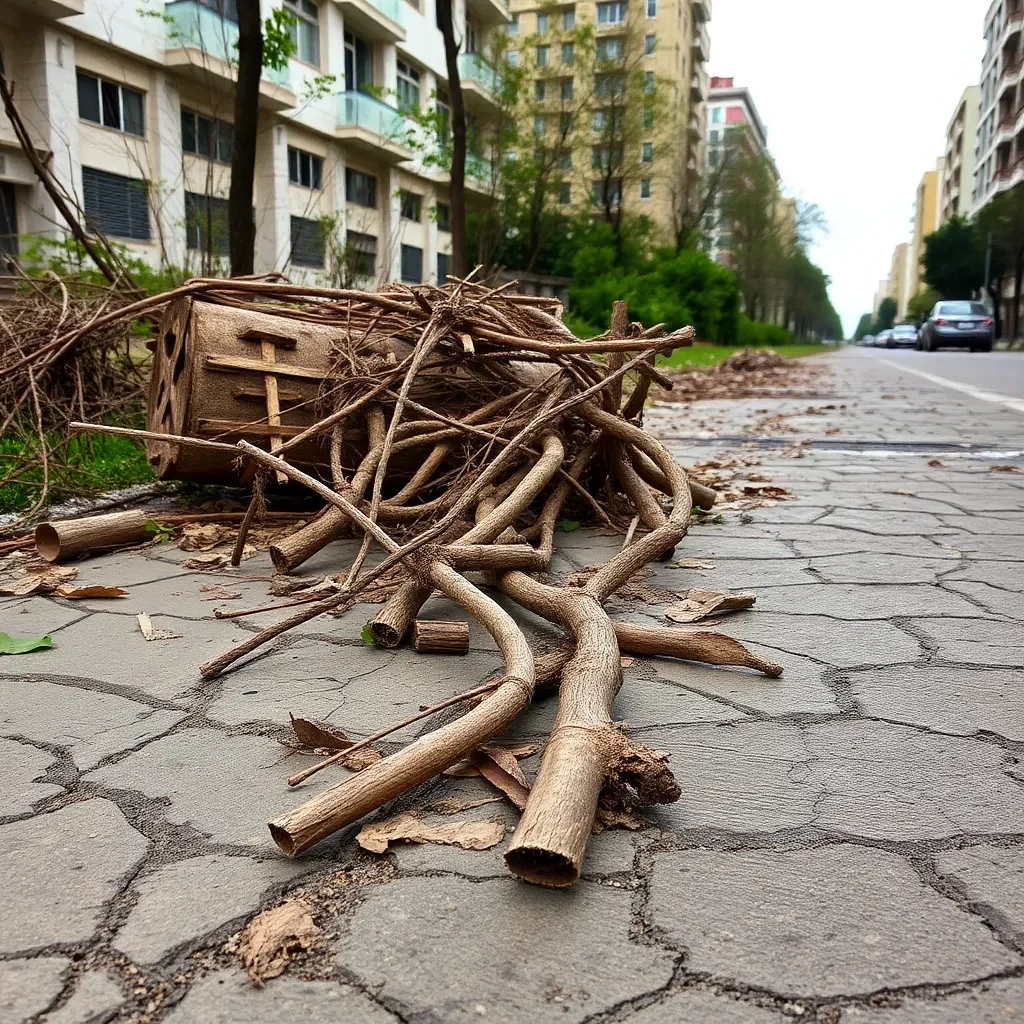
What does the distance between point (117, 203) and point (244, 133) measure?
13.9 m

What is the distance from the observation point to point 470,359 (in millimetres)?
3930

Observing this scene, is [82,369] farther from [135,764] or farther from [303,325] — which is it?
[135,764]

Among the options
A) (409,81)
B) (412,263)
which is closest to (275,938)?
(412,263)

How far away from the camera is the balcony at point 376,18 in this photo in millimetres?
27656

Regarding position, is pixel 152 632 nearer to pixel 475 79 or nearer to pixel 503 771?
pixel 503 771

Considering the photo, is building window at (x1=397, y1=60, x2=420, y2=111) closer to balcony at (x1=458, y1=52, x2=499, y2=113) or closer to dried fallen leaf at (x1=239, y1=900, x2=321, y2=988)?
balcony at (x1=458, y1=52, x2=499, y2=113)

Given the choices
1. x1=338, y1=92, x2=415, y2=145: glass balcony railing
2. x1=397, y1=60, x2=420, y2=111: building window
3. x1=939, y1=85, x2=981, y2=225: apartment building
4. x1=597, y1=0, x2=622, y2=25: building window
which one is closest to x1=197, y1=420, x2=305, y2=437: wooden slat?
x1=338, y1=92, x2=415, y2=145: glass balcony railing

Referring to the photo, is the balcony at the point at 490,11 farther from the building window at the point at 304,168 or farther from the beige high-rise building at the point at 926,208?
the beige high-rise building at the point at 926,208

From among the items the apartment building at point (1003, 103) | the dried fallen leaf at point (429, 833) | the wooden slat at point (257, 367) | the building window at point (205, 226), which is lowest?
the dried fallen leaf at point (429, 833)

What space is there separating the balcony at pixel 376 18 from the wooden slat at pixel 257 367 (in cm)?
2717

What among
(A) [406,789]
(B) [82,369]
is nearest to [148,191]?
(B) [82,369]

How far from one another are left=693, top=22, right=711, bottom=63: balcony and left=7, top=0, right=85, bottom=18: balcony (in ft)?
199

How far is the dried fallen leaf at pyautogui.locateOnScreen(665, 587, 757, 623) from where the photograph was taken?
285 cm

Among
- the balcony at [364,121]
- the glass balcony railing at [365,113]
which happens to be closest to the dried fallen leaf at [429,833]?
the balcony at [364,121]
